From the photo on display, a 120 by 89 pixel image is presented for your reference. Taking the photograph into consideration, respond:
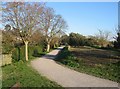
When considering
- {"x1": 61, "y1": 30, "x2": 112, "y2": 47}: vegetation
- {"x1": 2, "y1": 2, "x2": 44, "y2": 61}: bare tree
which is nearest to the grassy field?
{"x1": 2, "y1": 2, "x2": 44, "y2": 61}: bare tree

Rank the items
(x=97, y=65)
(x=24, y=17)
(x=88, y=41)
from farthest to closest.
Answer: (x=88, y=41), (x=24, y=17), (x=97, y=65)

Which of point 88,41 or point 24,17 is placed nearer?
point 24,17

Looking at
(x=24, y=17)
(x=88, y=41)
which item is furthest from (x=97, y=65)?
(x=88, y=41)

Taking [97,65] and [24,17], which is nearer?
[97,65]

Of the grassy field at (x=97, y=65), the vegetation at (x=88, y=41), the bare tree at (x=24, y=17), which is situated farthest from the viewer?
the vegetation at (x=88, y=41)

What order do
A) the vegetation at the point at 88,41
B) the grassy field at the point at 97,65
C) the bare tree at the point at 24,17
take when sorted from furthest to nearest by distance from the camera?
the vegetation at the point at 88,41 < the bare tree at the point at 24,17 < the grassy field at the point at 97,65

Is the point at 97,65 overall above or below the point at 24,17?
below

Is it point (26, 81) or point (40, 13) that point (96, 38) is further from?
point (26, 81)

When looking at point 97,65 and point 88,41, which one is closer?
point 97,65

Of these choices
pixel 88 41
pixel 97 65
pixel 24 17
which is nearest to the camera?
pixel 97 65

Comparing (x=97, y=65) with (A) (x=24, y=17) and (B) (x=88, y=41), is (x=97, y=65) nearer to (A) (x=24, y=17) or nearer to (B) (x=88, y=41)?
(A) (x=24, y=17)

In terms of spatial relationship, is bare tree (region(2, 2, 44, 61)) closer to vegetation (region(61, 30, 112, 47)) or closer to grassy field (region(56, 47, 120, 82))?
grassy field (region(56, 47, 120, 82))

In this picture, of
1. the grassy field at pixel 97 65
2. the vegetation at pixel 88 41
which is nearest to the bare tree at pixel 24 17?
the grassy field at pixel 97 65

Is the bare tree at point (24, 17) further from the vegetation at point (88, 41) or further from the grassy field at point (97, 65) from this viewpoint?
the vegetation at point (88, 41)
